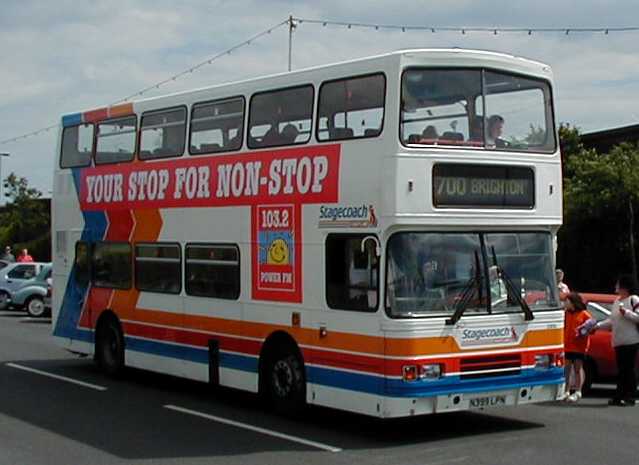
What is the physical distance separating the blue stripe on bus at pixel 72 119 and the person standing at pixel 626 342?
351 inches

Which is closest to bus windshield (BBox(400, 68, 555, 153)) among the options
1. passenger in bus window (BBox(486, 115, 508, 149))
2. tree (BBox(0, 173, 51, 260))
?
passenger in bus window (BBox(486, 115, 508, 149))

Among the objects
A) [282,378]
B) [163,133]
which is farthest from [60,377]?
[282,378]

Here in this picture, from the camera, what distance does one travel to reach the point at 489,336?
11.9 meters

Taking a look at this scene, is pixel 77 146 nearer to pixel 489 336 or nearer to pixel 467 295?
pixel 467 295

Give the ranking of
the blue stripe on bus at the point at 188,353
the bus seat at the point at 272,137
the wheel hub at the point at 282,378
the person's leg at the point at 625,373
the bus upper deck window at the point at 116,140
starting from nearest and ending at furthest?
the wheel hub at the point at 282,378, the bus seat at the point at 272,137, the blue stripe on bus at the point at 188,353, the person's leg at the point at 625,373, the bus upper deck window at the point at 116,140

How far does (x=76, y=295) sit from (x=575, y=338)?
7.99 meters

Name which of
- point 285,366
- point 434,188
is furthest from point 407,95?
point 285,366

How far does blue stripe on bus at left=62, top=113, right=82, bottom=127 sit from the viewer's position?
18.1m

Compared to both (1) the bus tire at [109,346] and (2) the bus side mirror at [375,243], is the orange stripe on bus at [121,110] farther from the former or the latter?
(2) the bus side mirror at [375,243]

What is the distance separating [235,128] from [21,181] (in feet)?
146

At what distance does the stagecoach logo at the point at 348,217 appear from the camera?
38.2 ft

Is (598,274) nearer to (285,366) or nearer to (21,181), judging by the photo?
(285,366)

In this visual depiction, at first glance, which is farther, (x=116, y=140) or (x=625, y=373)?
(x=116, y=140)

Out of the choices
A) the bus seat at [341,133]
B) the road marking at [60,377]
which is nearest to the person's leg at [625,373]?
the bus seat at [341,133]
